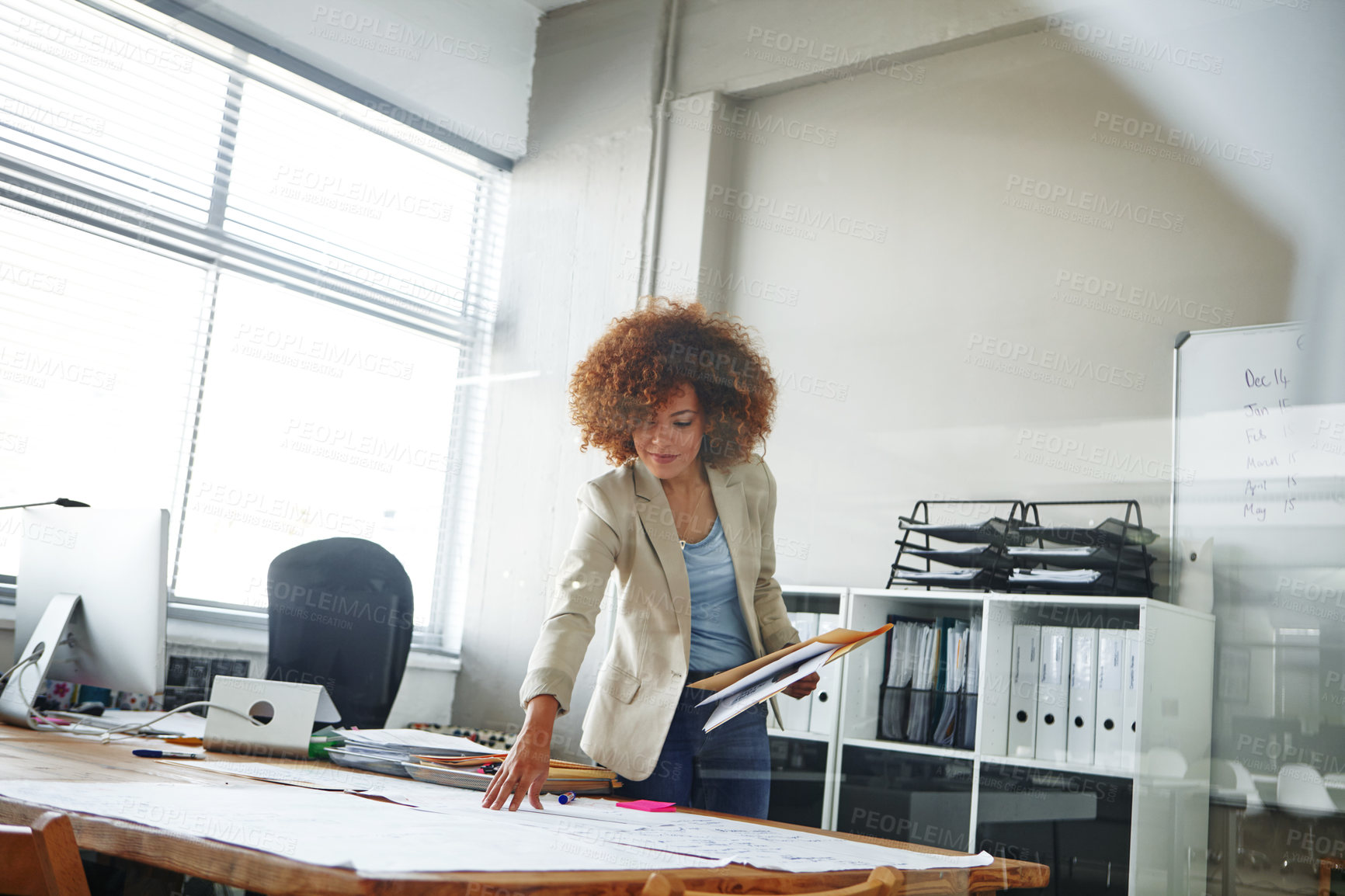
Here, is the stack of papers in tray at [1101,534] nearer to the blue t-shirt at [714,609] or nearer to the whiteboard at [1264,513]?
the whiteboard at [1264,513]

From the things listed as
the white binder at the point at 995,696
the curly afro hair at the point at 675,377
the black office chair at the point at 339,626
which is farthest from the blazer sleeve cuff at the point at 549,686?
the black office chair at the point at 339,626

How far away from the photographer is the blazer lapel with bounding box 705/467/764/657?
80.4 inches

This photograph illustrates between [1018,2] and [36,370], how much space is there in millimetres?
3235

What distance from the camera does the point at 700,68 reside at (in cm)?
407

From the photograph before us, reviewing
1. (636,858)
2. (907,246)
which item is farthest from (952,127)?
(636,858)

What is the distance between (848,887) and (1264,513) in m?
2.28

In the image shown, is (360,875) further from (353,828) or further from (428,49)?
(428,49)

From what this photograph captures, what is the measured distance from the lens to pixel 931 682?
9.64ft

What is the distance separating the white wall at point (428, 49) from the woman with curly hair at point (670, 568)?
2.39 m

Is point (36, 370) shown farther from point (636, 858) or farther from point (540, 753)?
point (636, 858)

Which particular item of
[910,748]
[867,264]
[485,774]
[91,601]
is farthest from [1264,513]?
[91,601]

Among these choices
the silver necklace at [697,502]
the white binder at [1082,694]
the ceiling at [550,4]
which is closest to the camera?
the silver necklace at [697,502]

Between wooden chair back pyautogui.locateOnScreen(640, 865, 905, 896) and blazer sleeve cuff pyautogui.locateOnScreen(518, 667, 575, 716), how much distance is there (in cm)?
70

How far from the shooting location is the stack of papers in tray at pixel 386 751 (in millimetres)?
1690
